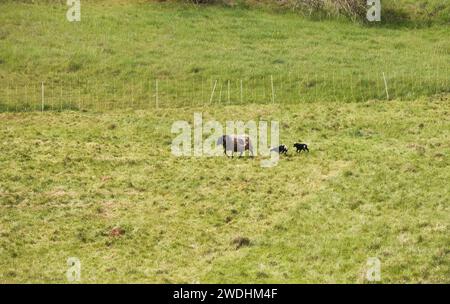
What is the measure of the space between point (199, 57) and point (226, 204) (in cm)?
2702

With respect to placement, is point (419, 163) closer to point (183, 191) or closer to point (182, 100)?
point (183, 191)

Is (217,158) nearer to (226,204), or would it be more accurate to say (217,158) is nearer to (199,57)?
(226,204)

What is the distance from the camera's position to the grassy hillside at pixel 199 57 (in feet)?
156

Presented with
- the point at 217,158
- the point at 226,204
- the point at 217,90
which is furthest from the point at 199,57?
the point at 226,204

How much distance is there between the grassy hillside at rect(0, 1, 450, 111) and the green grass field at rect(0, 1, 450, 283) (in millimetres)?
179

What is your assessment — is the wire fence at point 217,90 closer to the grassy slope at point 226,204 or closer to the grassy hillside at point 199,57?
the grassy hillside at point 199,57

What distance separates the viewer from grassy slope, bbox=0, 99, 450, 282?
2372cm

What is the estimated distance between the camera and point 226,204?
1145 inches

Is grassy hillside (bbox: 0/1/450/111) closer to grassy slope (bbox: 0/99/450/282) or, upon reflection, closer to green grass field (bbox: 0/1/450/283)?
green grass field (bbox: 0/1/450/283)

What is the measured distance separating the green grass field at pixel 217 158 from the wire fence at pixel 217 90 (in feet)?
0.53

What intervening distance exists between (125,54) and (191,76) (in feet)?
21.9

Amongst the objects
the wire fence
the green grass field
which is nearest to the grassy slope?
the green grass field

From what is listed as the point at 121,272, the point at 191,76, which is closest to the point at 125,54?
the point at 191,76

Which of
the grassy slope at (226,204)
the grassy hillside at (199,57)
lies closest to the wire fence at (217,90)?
the grassy hillside at (199,57)
